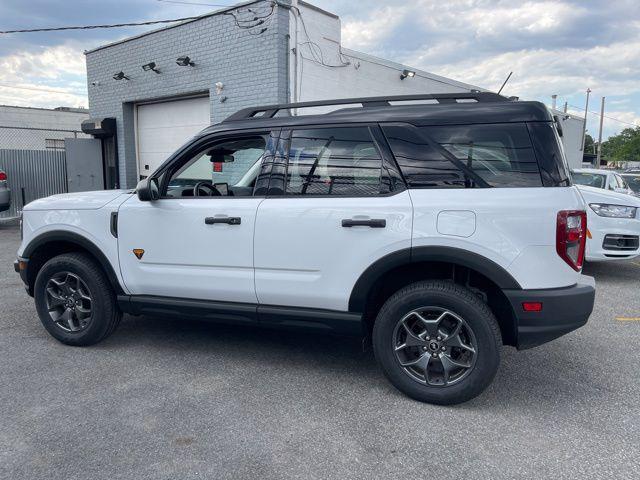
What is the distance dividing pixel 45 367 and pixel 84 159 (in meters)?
11.7

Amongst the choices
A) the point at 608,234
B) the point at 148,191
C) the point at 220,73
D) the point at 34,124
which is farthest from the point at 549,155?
the point at 34,124

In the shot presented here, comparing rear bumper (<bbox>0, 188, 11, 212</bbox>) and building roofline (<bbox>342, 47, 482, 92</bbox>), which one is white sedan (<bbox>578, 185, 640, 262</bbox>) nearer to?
building roofline (<bbox>342, 47, 482, 92</bbox>)

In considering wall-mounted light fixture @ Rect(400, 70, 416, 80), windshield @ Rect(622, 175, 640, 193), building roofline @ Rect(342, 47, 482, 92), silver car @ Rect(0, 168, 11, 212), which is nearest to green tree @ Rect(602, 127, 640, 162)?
windshield @ Rect(622, 175, 640, 193)

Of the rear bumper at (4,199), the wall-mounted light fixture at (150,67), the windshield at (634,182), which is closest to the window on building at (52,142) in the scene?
the rear bumper at (4,199)

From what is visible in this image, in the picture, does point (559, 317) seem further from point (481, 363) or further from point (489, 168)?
point (489, 168)

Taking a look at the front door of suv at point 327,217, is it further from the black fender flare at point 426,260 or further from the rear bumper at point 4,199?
the rear bumper at point 4,199

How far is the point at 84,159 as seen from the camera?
47.2 ft

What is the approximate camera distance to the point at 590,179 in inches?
412

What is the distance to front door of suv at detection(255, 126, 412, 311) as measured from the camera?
348 centimetres

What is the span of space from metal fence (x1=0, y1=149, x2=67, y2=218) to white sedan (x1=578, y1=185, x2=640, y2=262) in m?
13.2

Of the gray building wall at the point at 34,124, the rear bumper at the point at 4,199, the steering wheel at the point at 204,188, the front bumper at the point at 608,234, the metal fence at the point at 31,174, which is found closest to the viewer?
the steering wheel at the point at 204,188

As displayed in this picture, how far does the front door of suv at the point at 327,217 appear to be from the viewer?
11.4 feet

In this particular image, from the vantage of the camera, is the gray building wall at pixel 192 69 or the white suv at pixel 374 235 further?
the gray building wall at pixel 192 69

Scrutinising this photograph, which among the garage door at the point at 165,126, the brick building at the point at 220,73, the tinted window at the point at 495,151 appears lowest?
the tinted window at the point at 495,151
